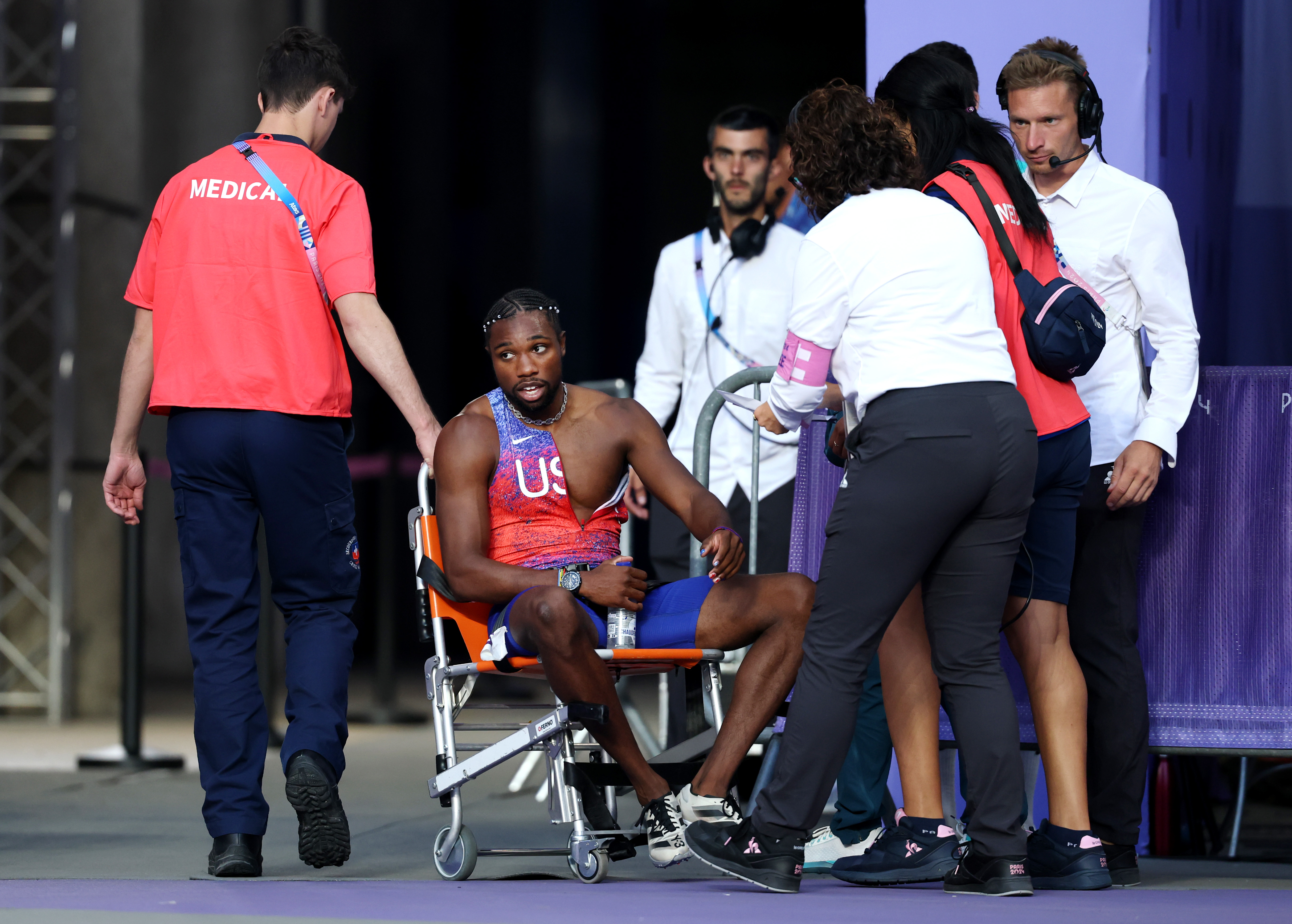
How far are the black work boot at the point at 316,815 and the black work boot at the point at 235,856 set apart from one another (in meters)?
0.13

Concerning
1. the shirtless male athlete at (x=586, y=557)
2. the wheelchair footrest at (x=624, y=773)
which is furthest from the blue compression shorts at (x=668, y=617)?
the wheelchair footrest at (x=624, y=773)

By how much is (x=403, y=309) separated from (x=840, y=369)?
5.24 m

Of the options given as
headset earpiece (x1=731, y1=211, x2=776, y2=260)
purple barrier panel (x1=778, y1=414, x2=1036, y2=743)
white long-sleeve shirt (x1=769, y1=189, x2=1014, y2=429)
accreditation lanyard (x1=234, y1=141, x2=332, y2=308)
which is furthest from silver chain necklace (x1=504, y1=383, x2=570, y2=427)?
headset earpiece (x1=731, y1=211, x2=776, y2=260)

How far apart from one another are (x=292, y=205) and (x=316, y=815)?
4.72 ft

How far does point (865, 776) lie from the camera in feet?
13.6

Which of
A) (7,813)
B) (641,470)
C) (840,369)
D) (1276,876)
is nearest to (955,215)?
(840,369)

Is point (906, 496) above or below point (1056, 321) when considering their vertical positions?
below

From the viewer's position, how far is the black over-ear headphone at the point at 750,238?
5504 mm

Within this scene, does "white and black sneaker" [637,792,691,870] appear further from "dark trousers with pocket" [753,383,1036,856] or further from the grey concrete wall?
the grey concrete wall

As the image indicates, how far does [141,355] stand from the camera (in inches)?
165

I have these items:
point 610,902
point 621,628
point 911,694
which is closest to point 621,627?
point 621,628

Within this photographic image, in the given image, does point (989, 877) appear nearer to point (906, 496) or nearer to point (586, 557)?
point (906, 496)

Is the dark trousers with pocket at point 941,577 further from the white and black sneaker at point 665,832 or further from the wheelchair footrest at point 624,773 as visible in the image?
the wheelchair footrest at point 624,773

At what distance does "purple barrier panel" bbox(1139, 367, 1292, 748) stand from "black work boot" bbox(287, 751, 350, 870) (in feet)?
6.30
